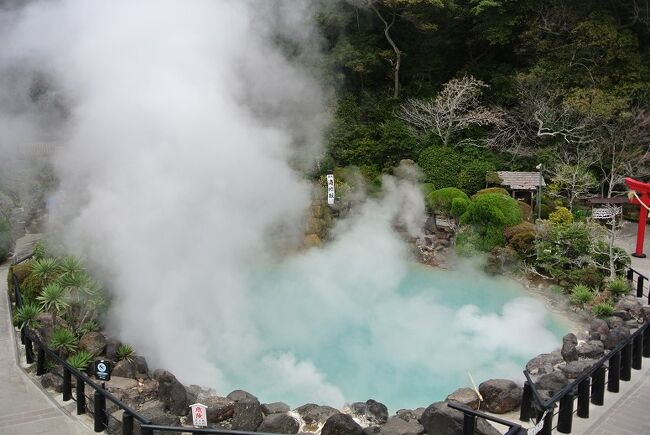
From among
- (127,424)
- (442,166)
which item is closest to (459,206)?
(442,166)

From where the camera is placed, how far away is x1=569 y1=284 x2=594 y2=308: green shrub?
898 centimetres

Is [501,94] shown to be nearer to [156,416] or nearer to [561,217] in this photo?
[561,217]

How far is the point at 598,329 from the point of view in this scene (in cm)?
779

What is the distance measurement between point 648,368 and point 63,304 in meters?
→ 7.15

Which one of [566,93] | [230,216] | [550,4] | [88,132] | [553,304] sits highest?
[550,4]

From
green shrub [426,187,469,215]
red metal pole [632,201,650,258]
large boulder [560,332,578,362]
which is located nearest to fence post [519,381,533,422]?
large boulder [560,332,578,362]

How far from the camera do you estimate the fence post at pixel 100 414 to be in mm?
5062

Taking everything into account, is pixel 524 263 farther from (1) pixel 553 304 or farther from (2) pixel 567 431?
(2) pixel 567 431

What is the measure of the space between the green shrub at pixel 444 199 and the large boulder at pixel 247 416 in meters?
8.92

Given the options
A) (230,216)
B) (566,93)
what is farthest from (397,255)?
(566,93)

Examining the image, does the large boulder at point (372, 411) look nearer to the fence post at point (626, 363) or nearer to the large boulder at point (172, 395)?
the large boulder at point (172, 395)

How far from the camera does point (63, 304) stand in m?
6.58

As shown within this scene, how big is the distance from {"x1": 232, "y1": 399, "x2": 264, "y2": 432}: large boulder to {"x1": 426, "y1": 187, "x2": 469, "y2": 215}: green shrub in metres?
8.92

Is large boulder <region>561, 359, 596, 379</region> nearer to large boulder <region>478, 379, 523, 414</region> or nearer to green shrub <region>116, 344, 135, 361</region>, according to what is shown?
large boulder <region>478, 379, 523, 414</region>
